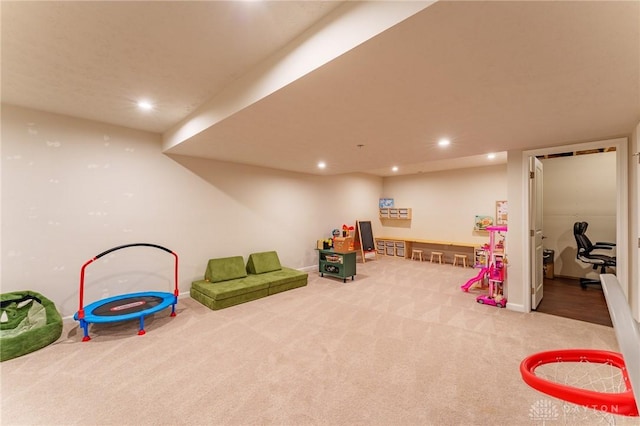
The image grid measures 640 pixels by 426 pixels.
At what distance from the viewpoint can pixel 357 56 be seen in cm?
155

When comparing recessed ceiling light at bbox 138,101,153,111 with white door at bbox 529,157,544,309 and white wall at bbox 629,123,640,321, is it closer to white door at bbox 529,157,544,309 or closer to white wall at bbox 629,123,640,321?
white door at bbox 529,157,544,309

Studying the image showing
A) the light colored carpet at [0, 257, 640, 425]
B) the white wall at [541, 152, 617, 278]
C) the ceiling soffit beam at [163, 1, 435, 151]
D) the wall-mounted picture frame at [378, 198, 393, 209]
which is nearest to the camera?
the ceiling soffit beam at [163, 1, 435, 151]

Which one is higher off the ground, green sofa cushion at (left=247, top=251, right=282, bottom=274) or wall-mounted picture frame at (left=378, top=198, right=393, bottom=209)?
wall-mounted picture frame at (left=378, top=198, right=393, bottom=209)

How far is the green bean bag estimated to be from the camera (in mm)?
2572

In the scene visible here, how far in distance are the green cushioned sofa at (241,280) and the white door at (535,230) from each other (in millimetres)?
3751

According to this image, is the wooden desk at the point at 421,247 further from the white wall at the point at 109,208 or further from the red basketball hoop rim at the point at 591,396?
the red basketball hoop rim at the point at 591,396

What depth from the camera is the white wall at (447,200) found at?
6738 mm

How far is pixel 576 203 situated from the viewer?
5.62 metres

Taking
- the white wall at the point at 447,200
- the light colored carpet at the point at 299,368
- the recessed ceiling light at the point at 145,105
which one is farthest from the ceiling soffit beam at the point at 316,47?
the white wall at the point at 447,200

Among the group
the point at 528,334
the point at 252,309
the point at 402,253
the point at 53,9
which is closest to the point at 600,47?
the point at 528,334

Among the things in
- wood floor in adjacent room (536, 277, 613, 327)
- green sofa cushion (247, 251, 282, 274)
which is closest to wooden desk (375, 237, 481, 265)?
wood floor in adjacent room (536, 277, 613, 327)

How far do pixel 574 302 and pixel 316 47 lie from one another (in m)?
5.46

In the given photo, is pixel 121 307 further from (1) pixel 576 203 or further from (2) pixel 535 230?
(1) pixel 576 203

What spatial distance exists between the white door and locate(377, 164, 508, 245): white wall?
2603 mm
